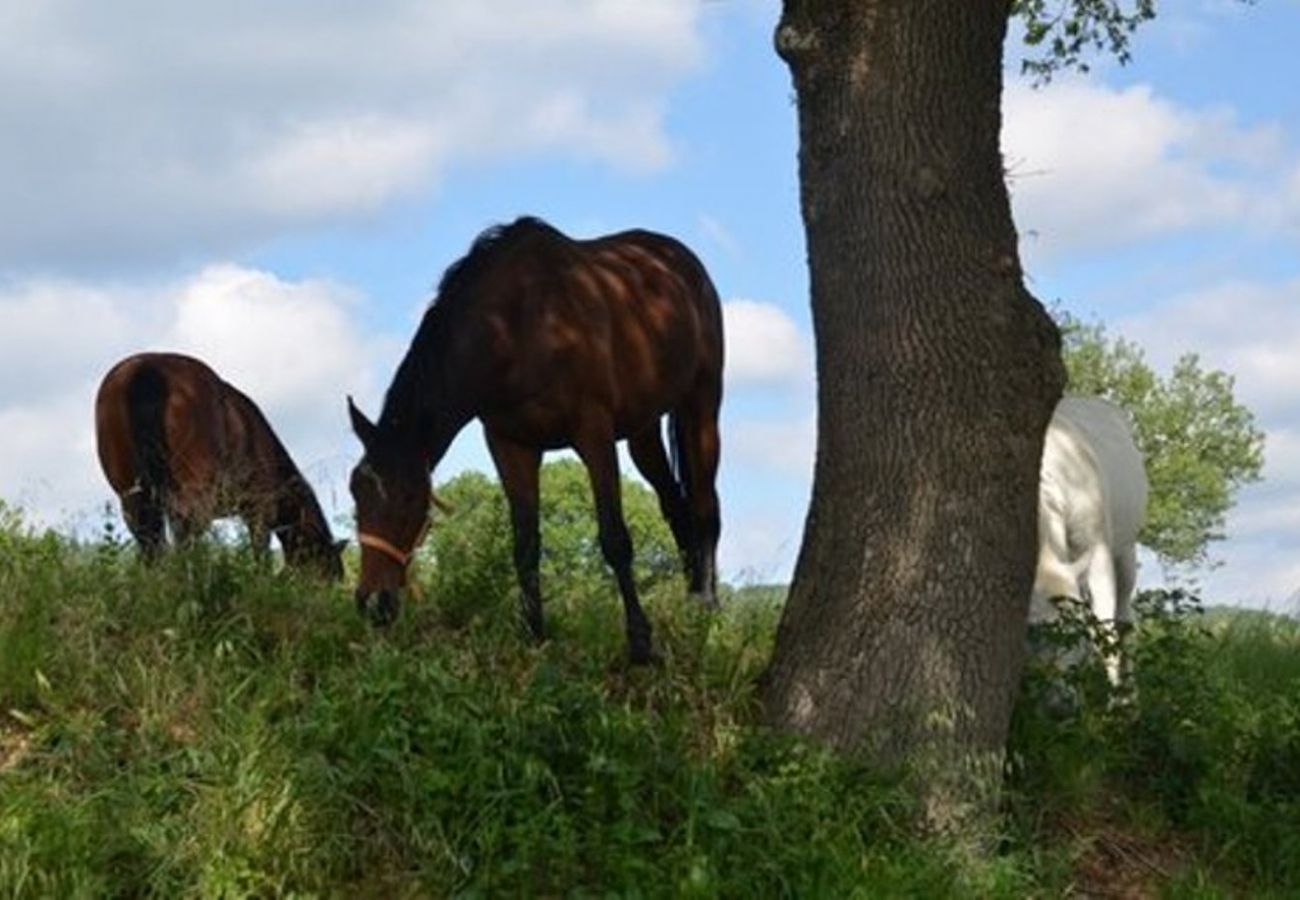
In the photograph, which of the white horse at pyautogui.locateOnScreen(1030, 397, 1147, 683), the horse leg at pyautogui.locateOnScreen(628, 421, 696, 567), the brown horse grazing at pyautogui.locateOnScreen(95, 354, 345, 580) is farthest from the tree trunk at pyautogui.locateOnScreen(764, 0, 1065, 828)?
the brown horse grazing at pyautogui.locateOnScreen(95, 354, 345, 580)

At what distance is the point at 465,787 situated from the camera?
6695 mm

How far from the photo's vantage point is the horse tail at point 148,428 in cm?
1245

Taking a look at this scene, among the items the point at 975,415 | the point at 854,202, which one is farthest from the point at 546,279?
the point at 975,415

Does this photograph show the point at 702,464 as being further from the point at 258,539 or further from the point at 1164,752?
the point at 1164,752

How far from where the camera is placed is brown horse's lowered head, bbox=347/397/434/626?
8.95m

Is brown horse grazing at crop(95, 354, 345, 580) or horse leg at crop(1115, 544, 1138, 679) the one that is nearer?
horse leg at crop(1115, 544, 1138, 679)

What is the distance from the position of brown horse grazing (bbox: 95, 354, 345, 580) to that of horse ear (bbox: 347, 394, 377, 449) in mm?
3149

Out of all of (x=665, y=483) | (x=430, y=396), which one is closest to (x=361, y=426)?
(x=430, y=396)

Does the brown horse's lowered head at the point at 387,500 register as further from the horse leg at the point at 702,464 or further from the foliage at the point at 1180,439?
the foliage at the point at 1180,439

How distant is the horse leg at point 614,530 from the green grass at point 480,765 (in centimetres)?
12

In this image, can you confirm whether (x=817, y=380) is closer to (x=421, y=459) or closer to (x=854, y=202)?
(x=854, y=202)

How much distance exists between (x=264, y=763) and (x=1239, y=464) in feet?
137

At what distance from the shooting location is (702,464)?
431 inches

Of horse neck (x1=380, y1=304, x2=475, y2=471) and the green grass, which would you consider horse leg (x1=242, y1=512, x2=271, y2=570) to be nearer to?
the green grass
